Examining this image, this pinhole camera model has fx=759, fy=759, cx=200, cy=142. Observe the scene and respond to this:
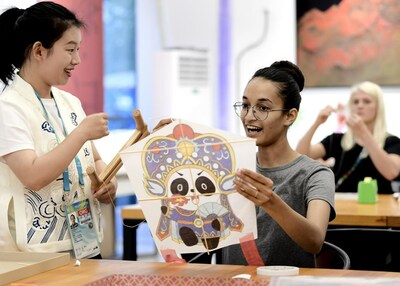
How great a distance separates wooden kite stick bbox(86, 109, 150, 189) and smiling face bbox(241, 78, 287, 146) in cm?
37

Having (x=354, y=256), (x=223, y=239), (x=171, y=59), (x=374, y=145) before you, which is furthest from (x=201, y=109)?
(x=223, y=239)

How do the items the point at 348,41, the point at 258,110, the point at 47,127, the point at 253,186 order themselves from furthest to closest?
1. the point at 348,41
2. the point at 258,110
3. the point at 47,127
4. the point at 253,186

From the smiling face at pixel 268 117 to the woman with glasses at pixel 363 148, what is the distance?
2163mm

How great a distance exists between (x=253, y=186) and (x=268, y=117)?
465 mm

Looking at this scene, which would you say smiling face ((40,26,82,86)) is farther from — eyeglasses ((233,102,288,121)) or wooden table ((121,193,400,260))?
wooden table ((121,193,400,260))

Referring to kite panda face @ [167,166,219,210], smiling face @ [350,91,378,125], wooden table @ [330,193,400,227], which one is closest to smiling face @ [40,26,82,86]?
kite panda face @ [167,166,219,210]

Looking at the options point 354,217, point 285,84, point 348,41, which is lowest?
point 354,217

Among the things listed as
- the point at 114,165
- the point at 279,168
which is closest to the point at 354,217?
the point at 279,168

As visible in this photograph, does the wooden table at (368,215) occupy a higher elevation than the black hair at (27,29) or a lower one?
lower

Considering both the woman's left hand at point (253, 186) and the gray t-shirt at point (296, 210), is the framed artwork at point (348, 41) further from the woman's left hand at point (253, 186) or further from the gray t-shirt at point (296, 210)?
the woman's left hand at point (253, 186)

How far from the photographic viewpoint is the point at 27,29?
2.59 metres

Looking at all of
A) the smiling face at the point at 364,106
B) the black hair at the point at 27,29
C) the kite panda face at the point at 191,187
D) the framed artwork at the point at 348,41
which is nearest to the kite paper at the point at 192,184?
the kite panda face at the point at 191,187

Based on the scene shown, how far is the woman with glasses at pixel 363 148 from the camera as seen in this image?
4699 millimetres

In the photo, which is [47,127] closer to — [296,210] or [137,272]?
[137,272]
